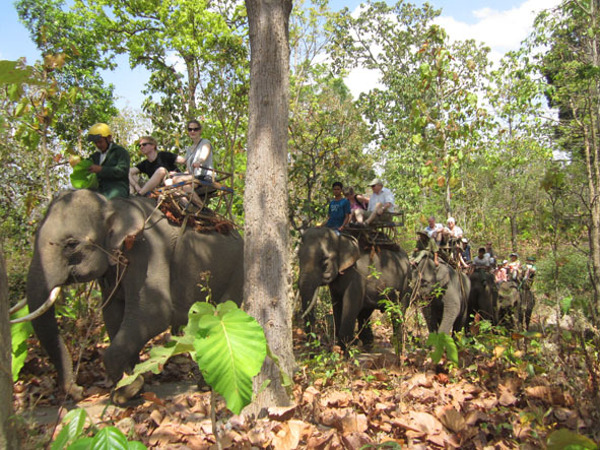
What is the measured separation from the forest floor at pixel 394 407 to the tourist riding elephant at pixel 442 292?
3096 millimetres

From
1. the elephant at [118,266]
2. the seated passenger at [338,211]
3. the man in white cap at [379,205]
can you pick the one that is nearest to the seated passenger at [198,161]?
the elephant at [118,266]

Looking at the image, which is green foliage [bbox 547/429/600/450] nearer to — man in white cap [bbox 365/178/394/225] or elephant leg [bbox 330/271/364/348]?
elephant leg [bbox 330/271/364/348]

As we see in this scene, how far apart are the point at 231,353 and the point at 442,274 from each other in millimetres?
7755

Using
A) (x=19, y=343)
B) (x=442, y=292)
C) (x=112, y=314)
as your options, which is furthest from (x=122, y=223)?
(x=442, y=292)

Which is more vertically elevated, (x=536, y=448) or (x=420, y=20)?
(x=420, y=20)

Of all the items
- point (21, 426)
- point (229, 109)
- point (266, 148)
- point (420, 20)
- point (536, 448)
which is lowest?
point (536, 448)

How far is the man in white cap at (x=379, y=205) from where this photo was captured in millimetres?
9120

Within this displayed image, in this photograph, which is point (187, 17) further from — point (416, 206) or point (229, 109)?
point (416, 206)

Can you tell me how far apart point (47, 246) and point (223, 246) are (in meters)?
2.27

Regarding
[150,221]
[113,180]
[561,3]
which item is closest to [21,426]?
[150,221]

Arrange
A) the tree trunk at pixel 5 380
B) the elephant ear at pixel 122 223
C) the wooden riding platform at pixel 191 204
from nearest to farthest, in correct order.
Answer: the tree trunk at pixel 5 380 → the elephant ear at pixel 122 223 → the wooden riding platform at pixel 191 204

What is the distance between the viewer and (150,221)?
235 inches

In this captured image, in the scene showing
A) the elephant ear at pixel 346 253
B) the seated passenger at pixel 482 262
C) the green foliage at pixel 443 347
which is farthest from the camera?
the seated passenger at pixel 482 262

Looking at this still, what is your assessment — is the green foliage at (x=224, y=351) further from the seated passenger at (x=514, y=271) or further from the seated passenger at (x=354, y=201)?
the seated passenger at (x=514, y=271)
